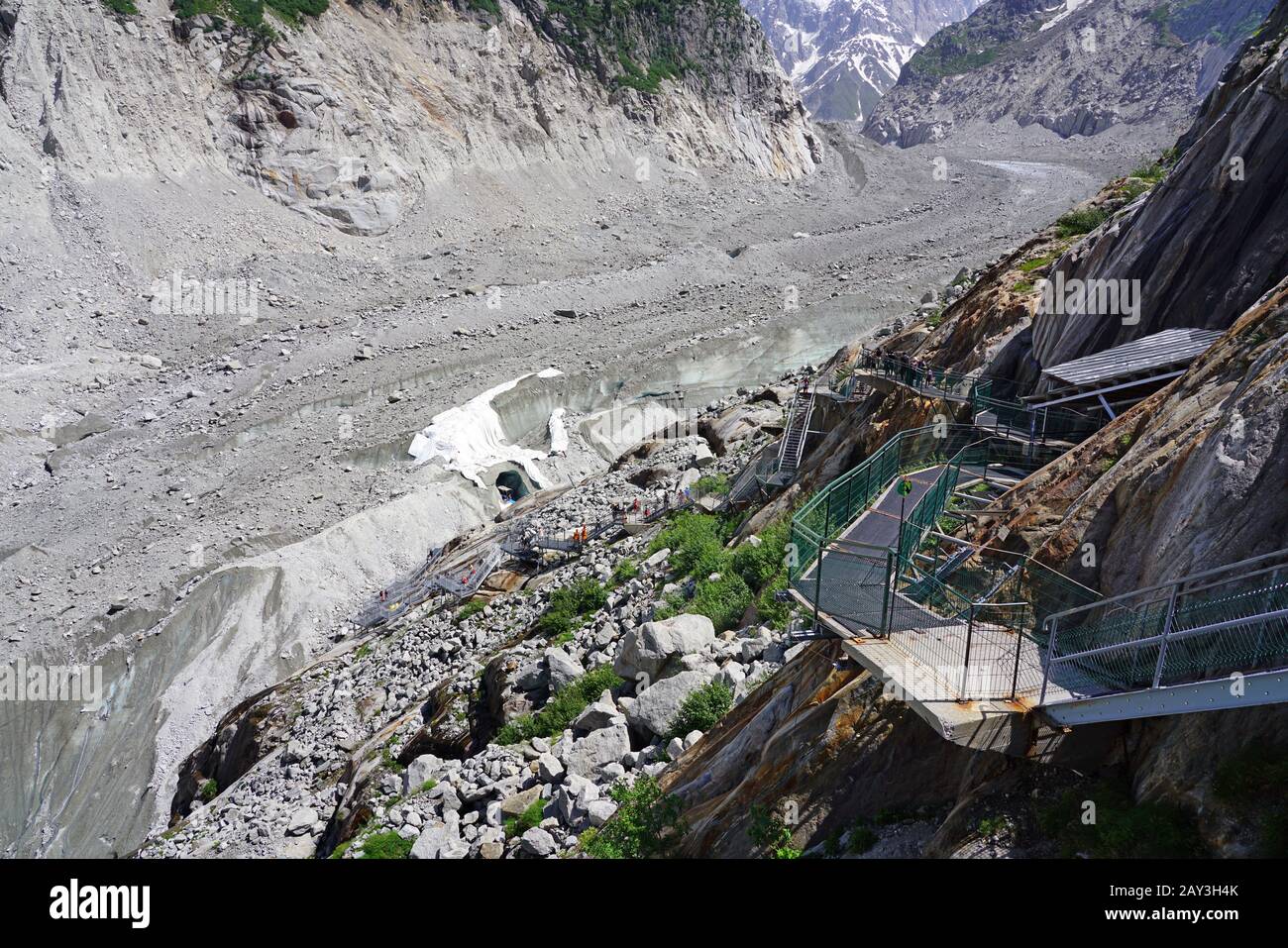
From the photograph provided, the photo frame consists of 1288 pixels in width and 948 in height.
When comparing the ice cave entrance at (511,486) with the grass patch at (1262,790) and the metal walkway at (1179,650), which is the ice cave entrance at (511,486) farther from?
the grass patch at (1262,790)

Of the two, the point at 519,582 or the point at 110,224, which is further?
the point at 110,224

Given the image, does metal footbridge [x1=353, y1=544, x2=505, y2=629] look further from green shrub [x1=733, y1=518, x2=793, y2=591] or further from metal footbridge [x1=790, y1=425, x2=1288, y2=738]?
metal footbridge [x1=790, y1=425, x2=1288, y2=738]

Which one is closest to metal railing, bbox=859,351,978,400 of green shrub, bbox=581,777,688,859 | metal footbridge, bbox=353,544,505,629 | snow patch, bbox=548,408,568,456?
green shrub, bbox=581,777,688,859

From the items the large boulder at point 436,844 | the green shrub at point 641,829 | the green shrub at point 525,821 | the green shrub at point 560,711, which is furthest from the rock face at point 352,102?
the green shrub at point 641,829

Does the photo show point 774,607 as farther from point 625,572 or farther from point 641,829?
point 625,572

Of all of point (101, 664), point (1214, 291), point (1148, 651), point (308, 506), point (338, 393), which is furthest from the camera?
point (338, 393)

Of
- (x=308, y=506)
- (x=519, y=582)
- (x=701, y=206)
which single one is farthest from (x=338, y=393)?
(x=701, y=206)
